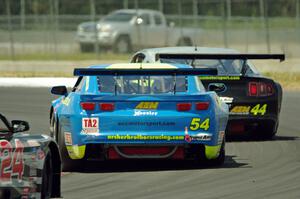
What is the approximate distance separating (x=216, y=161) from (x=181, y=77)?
110 centimetres

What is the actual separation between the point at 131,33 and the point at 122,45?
0.59m

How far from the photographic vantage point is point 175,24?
38.6 metres

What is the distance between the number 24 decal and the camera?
815cm

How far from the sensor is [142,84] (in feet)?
41.8

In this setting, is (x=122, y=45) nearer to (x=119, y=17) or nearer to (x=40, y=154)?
(x=119, y=17)

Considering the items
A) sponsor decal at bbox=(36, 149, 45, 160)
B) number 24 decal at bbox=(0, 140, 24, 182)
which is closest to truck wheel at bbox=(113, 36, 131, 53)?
sponsor decal at bbox=(36, 149, 45, 160)

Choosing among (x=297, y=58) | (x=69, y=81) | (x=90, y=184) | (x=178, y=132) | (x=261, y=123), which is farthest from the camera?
(x=297, y=58)

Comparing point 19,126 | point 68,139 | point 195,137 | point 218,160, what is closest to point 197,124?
point 195,137

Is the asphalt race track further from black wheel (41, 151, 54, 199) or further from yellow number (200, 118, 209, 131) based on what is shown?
black wheel (41, 151, 54, 199)

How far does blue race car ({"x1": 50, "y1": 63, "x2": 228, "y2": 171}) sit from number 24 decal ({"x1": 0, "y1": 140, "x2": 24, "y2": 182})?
3439mm

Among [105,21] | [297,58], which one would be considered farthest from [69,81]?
[105,21]

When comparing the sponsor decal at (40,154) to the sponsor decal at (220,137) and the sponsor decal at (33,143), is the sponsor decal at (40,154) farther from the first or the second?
the sponsor decal at (220,137)

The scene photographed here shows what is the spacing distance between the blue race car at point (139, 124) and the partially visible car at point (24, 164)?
252 cm

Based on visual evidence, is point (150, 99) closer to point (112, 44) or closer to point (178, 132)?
point (178, 132)
